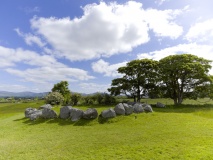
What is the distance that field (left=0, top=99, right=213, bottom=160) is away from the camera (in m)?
9.03

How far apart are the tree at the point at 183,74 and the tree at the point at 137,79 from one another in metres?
1.87

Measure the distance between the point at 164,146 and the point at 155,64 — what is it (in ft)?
86.1

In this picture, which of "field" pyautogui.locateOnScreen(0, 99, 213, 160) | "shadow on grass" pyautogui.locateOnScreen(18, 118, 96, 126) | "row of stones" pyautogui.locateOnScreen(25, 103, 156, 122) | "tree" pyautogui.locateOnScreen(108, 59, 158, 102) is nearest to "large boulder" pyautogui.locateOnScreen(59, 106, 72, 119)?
"row of stones" pyautogui.locateOnScreen(25, 103, 156, 122)

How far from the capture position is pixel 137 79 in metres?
34.3

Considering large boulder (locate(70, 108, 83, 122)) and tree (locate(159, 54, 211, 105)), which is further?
tree (locate(159, 54, 211, 105))

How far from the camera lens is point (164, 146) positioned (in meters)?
9.86

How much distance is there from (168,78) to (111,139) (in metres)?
23.6

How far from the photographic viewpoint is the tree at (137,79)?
33.9 meters

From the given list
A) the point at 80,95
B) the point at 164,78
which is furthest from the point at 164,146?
the point at 80,95

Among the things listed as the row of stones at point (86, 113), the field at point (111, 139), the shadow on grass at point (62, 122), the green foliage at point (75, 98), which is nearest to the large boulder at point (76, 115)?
the row of stones at point (86, 113)

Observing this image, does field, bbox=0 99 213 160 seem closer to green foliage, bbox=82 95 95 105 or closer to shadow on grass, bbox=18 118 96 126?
shadow on grass, bbox=18 118 96 126

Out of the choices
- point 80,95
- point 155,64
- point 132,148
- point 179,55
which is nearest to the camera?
point 132,148

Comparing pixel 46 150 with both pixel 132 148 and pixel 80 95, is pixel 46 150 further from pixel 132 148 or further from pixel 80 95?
pixel 80 95

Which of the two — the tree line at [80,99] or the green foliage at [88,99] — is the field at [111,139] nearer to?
the tree line at [80,99]
